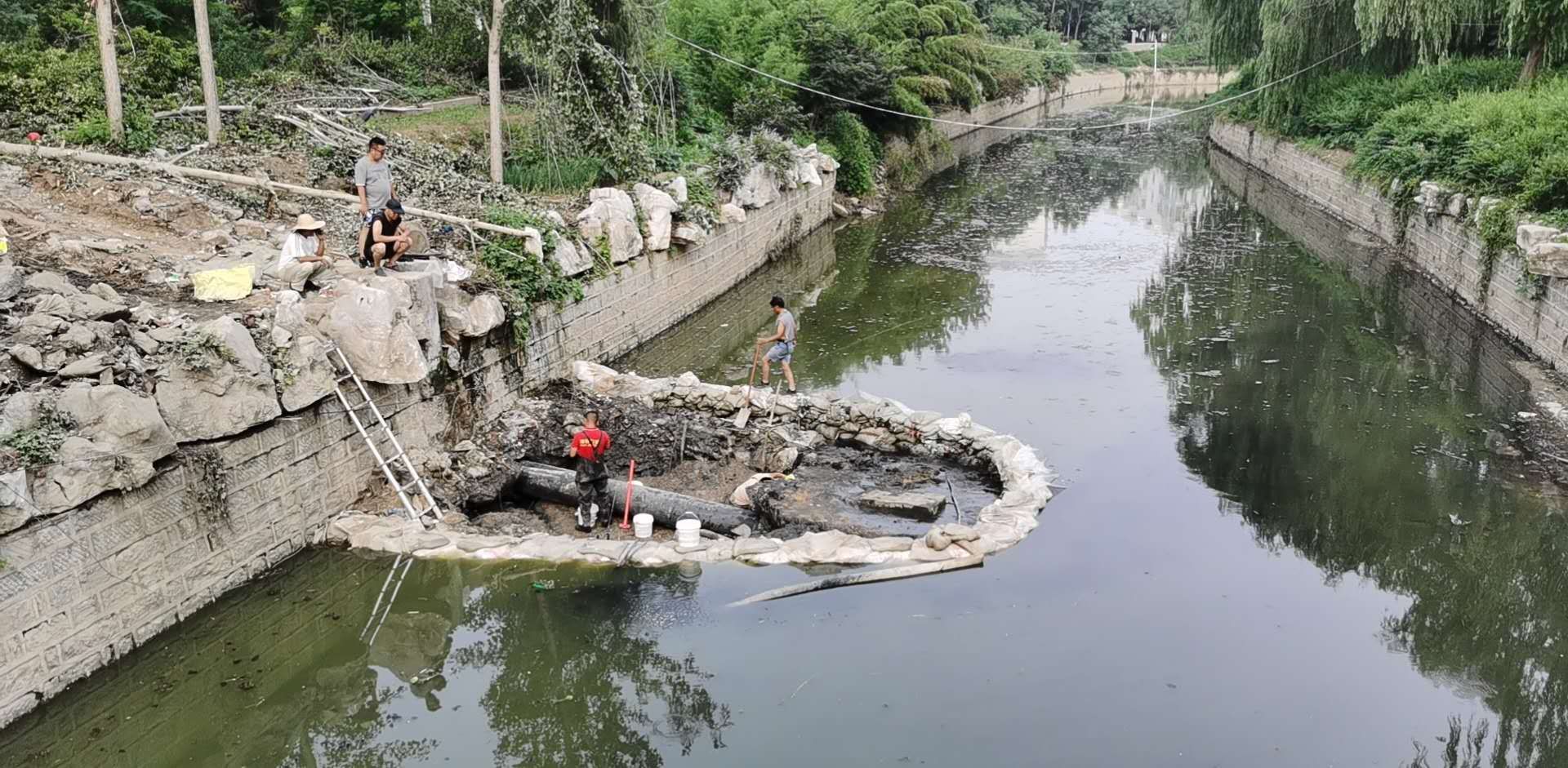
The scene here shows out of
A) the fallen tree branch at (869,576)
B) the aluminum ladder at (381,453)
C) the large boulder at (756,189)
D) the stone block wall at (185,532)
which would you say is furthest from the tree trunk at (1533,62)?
the aluminum ladder at (381,453)

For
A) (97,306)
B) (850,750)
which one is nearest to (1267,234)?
(850,750)

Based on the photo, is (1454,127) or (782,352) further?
(1454,127)

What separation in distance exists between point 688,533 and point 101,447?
440 cm

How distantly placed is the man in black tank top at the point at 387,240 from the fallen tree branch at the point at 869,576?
529 cm

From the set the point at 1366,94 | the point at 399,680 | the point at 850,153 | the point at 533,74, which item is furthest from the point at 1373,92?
the point at 399,680

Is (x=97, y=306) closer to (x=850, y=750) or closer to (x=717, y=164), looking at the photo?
(x=850, y=750)

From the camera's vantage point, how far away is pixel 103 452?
23.7ft

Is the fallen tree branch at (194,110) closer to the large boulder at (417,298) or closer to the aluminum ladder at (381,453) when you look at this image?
the large boulder at (417,298)

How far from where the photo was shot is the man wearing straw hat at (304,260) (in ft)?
33.4

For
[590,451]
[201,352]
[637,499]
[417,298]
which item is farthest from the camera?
[417,298]

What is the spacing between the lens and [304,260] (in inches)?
407

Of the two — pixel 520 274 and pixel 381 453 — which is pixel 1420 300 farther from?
pixel 381 453

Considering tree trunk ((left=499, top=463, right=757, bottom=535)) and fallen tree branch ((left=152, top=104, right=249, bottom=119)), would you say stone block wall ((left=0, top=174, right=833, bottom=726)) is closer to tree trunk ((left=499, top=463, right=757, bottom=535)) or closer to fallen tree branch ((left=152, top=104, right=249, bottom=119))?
tree trunk ((left=499, top=463, right=757, bottom=535))

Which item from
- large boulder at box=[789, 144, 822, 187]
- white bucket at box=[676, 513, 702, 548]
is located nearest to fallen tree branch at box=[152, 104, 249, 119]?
white bucket at box=[676, 513, 702, 548]
